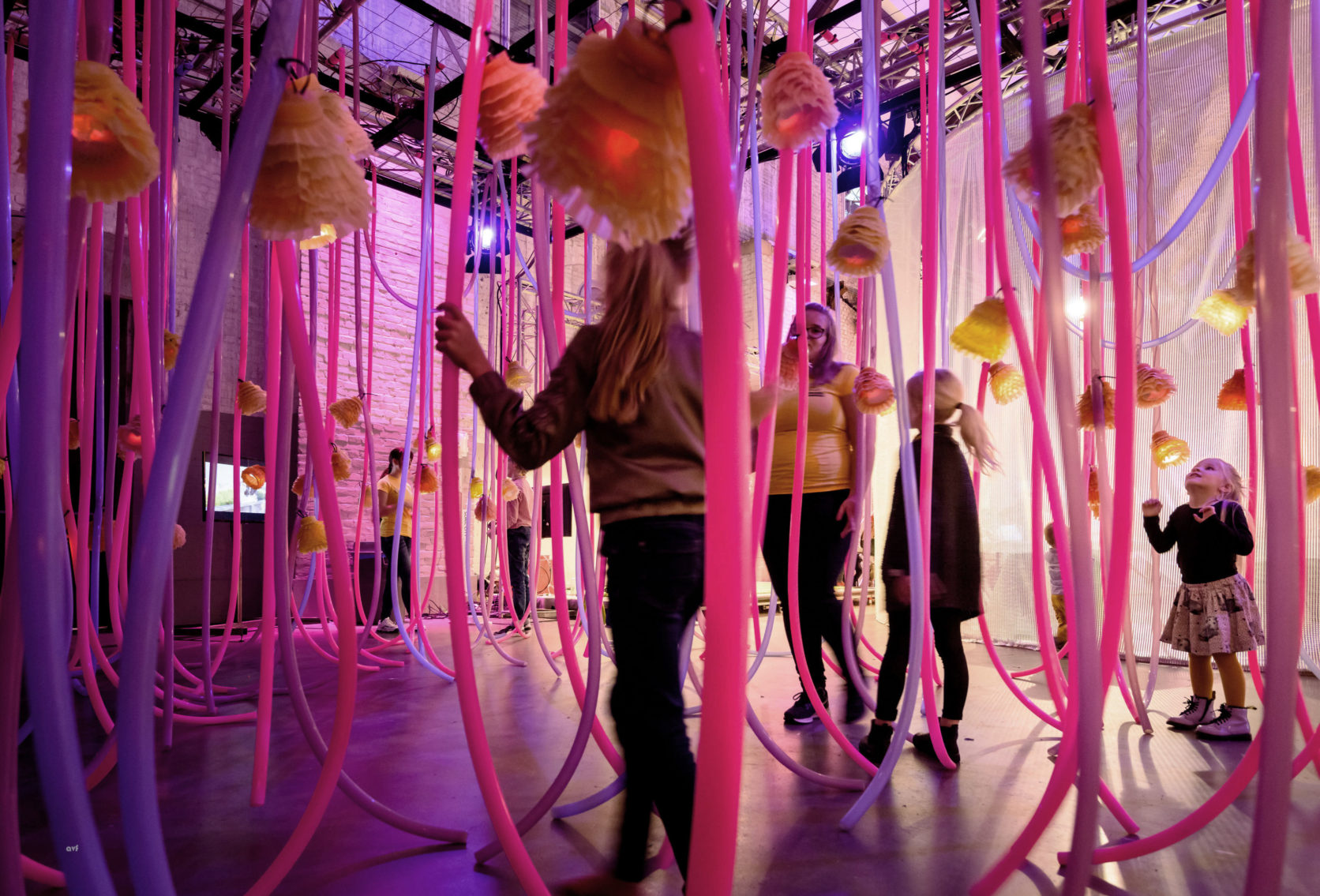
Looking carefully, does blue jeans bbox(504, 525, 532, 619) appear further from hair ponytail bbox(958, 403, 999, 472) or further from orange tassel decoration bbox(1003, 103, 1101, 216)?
orange tassel decoration bbox(1003, 103, 1101, 216)

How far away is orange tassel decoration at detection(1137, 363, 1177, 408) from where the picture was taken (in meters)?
1.83

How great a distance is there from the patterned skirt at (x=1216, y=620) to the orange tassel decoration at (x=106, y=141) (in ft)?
10.0

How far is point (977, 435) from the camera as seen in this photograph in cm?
218

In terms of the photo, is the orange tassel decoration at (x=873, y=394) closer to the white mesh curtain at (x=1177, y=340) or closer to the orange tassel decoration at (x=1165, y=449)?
the orange tassel decoration at (x=1165, y=449)

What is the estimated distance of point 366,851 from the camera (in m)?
1.45

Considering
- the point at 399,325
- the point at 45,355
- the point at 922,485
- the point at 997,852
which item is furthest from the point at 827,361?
the point at 399,325

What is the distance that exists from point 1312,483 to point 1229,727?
0.96m

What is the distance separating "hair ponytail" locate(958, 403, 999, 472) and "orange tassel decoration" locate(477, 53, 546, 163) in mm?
1545

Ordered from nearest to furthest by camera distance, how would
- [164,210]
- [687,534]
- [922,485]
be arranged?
1. [687,534]
2. [922,485]
3. [164,210]

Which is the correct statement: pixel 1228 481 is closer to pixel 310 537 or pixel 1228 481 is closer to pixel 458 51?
pixel 310 537

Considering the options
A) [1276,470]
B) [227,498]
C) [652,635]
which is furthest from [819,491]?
[227,498]

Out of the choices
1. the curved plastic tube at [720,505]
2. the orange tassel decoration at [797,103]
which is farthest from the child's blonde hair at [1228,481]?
the curved plastic tube at [720,505]

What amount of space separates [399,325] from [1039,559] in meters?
7.36

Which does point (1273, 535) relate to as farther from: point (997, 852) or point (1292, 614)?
point (997, 852)
